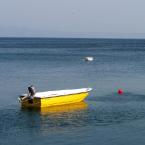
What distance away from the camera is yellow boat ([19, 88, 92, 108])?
38844 mm

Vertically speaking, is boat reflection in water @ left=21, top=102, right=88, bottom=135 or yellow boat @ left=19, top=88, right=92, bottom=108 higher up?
yellow boat @ left=19, top=88, right=92, bottom=108

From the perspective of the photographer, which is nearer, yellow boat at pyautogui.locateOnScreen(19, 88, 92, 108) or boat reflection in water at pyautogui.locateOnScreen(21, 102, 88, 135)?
boat reflection in water at pyautogui.locateOnScreen(21, 102, 88, 135)

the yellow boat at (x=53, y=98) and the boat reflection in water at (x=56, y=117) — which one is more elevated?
the yellow boat at (x=53, y=98)

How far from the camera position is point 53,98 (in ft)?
131

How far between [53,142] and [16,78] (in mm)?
33509

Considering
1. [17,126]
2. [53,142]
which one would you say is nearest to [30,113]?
[17,126]

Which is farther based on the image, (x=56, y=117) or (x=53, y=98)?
(x=53, y=98)

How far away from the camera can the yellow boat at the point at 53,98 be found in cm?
3884

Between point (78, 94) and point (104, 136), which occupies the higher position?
point (78, 94)

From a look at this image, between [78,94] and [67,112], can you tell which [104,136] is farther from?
[78,94]

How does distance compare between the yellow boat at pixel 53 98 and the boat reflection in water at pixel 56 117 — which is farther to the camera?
the yellow boat at pixel 53 98

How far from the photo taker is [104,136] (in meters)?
29.0

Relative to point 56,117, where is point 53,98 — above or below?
above

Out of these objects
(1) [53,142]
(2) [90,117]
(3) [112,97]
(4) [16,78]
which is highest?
(4) [16,78]
